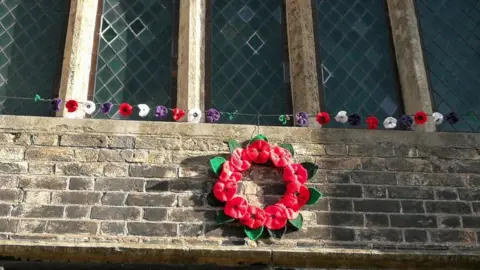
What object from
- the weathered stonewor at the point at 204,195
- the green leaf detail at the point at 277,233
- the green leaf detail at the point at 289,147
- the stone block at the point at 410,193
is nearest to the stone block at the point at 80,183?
the weathered stonewor at the point at 204,195

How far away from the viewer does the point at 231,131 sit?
255 inches

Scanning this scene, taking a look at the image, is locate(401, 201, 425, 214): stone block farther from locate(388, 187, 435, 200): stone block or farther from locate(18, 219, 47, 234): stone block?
locate(18, 219, 47, 234): stone block

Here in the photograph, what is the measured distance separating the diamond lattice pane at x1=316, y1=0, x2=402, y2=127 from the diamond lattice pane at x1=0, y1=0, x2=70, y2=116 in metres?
2.36

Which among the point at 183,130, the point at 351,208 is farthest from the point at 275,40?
the point at 351,208

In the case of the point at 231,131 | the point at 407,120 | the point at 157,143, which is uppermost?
the point at 407,120

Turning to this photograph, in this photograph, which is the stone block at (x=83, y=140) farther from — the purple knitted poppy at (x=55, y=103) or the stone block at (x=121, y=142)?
the purple knitted poppy at (x=55, y=103)

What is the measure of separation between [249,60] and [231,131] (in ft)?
3.43

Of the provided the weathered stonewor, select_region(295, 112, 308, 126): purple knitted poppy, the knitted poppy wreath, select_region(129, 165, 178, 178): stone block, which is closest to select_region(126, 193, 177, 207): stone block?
the weathered stonewor

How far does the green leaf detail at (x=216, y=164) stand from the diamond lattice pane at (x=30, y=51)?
1.58 meters

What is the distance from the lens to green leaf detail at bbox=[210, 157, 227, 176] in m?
6.17

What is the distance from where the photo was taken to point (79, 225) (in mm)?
5875

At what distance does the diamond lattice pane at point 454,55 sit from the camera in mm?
7199

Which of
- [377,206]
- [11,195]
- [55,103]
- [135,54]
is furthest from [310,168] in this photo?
[11,195]

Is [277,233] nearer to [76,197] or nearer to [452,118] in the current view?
[76,197]
